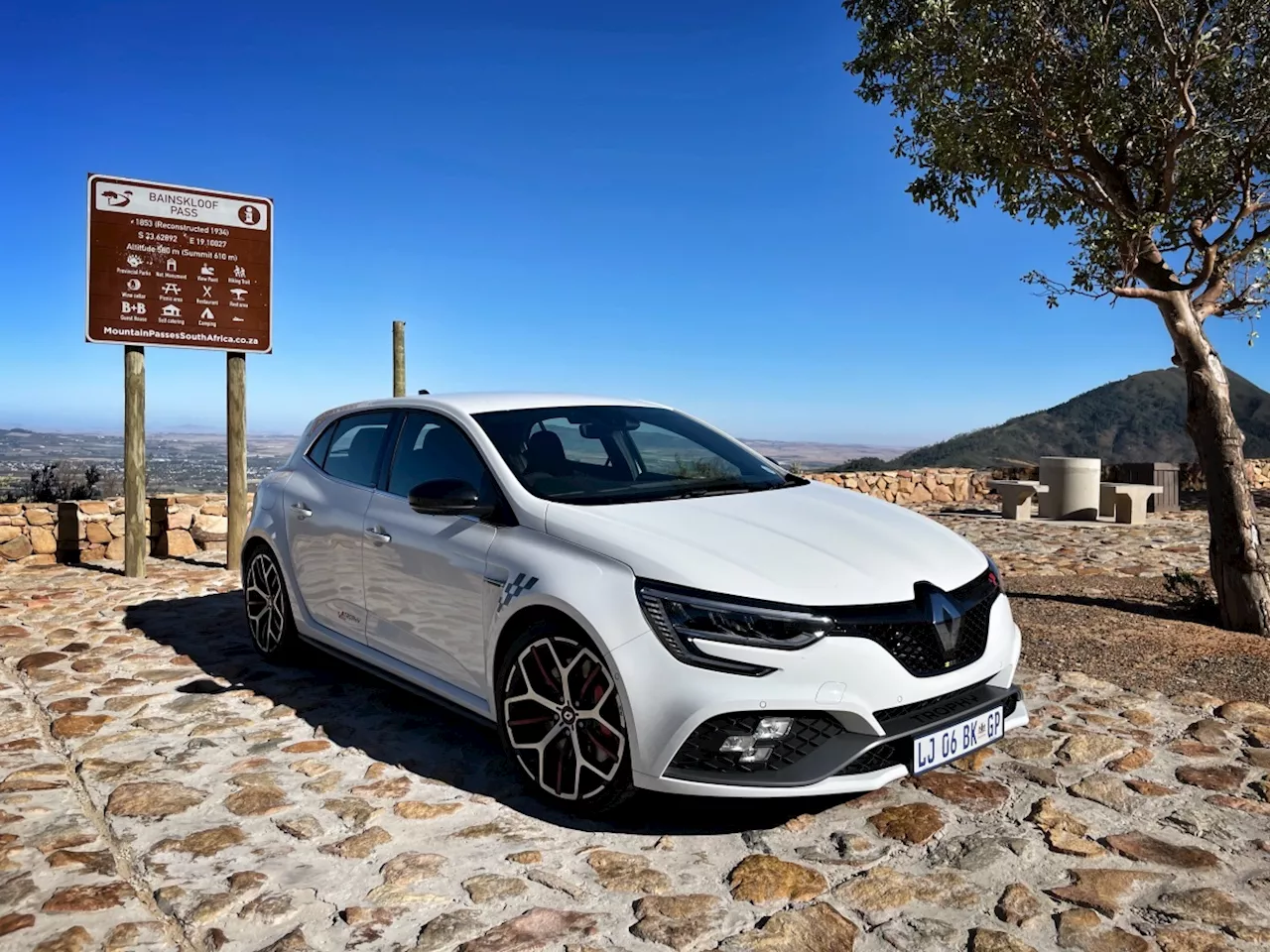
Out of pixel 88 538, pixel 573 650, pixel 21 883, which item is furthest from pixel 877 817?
pixel 88 538

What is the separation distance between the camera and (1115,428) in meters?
58.6

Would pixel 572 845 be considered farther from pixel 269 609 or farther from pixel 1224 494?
pixel 1224 494

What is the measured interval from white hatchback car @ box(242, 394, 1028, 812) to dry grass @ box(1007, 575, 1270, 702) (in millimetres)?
2225

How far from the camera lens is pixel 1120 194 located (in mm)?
7742

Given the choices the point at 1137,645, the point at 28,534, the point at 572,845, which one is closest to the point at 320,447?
the point at 572,845

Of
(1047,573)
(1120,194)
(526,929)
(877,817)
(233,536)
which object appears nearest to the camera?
(526,929)

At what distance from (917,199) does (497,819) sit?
6426 millimetres

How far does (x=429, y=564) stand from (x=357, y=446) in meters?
1.29

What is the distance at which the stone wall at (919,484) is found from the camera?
62.1 feet

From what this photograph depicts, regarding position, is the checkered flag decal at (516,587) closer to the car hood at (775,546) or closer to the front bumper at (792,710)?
the car hood at (775,546)

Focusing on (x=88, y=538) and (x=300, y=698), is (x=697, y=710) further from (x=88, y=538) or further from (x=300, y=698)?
(x=88, y=538)

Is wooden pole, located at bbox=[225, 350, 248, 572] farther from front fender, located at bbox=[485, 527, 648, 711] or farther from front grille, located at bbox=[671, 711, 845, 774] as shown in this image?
front grille, located at bbox=[671, 711, 845, 774]

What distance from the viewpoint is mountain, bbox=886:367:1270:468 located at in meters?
52.2

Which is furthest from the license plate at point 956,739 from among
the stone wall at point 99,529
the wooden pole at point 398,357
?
the wooden pole at point 398,357
